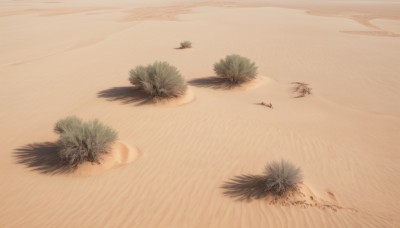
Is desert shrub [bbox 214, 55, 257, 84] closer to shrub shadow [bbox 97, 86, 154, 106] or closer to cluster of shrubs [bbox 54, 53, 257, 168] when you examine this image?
cluster of shrubs [bbox 54, 53, 257, 168]

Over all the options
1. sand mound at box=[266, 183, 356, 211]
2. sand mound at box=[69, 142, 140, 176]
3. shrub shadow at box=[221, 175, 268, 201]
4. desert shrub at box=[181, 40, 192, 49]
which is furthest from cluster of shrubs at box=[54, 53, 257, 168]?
desert shrub at box=[181, 40, 192, 49]

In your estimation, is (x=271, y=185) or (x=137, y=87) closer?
(x=271, y=185)

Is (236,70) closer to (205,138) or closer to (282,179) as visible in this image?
(205,138)

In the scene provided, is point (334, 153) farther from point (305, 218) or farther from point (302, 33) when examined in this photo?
point (302, 33)

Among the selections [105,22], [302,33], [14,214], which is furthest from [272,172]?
[105,22]

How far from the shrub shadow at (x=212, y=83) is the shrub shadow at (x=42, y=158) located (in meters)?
5.76

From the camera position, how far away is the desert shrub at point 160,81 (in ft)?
31.6

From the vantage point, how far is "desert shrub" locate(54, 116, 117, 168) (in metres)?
6.41

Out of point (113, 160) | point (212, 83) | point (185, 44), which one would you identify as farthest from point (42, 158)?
point (185, 44)

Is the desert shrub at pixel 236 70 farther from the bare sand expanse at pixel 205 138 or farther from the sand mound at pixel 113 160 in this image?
the sand mound at pixel 113 160

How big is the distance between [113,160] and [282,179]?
315 centimetres

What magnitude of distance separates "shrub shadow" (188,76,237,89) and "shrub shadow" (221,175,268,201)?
5804 millimetres

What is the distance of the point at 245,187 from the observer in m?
5.94

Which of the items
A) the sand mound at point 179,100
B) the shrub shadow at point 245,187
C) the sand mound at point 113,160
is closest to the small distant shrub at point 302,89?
the sand mound at point 179,100
